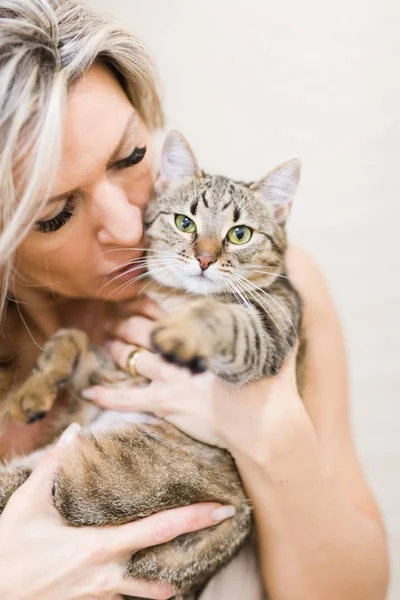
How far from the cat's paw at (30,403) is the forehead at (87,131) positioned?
1.20 ft

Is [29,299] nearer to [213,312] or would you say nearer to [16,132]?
[16,132]

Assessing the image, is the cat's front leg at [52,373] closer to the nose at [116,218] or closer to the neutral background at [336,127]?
the nose at [116,218]

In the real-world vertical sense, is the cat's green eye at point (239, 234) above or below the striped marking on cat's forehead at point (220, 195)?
below

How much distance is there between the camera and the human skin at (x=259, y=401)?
986mm

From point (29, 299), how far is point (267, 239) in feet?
1.82

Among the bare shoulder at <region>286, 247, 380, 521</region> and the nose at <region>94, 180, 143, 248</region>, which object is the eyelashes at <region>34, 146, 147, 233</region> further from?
the bare shoulder at <region>286, 247, 380, 521</region>

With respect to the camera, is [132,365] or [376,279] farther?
[376,279]

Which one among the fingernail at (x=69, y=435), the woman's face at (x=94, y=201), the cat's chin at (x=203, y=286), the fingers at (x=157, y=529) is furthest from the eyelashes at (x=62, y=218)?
the fingers at (x=157, y=529)

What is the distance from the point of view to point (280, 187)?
115cm

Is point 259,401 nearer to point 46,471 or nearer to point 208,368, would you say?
point 208,368

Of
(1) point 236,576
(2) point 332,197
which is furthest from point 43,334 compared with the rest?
(2) point 332,197

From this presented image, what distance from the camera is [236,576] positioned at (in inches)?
43.3

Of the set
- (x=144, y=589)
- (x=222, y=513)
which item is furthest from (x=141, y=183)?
(x=144, y=589)

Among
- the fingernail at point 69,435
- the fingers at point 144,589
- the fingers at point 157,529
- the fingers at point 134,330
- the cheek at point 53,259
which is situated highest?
the cheek at point 53,259
